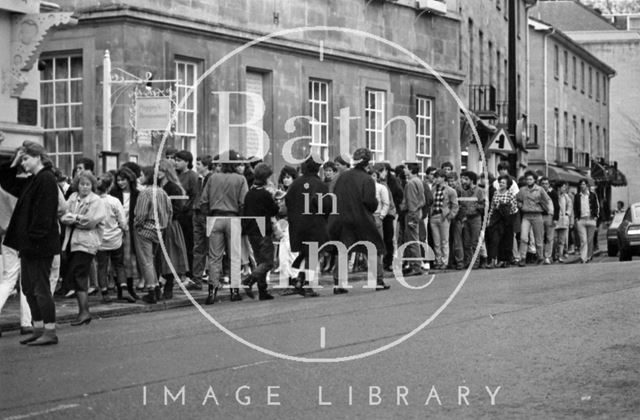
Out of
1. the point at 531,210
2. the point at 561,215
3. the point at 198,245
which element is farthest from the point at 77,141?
the point at 561,215

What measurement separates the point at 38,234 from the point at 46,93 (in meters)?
12.5

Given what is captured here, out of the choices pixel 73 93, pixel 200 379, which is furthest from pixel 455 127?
pixel 200 379

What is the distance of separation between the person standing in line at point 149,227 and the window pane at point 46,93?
8.03 metres

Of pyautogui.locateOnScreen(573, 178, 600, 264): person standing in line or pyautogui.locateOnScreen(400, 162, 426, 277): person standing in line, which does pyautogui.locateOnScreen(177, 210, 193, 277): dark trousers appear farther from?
pyautogui.locateOnScreen(573, 178, 600, 264): person standing in line

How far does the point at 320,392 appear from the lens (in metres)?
9.15

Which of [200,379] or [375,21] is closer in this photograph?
[200,379]

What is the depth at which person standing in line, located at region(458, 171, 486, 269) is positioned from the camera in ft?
84.4

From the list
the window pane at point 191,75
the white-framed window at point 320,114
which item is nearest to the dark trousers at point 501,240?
the white-framed window at point 320,114

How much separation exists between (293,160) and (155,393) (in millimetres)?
19476

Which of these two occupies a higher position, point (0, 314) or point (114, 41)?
point (114, 41)

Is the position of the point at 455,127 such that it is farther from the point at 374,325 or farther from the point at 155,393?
the point at 155,393

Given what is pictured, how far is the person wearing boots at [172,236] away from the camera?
17547 millimetres

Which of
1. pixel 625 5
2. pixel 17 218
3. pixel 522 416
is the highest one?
pixel 625 5

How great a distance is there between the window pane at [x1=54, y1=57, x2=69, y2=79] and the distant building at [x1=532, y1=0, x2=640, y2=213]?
212 feet
